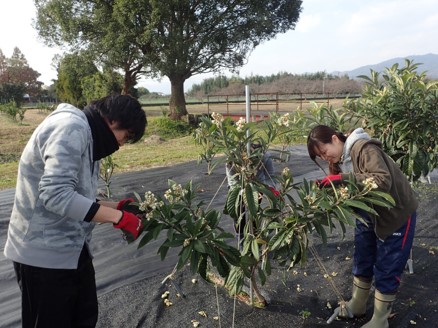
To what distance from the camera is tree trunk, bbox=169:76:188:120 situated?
15.0 m

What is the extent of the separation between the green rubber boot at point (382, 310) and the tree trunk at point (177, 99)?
13525mm

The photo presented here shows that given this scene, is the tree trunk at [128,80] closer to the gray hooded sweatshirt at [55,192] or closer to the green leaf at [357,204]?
the gray hooded sweatshirt at [55,192]

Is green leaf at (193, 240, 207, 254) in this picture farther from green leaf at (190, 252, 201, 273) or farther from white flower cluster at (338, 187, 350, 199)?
white flower cluster at (338, 187, 350, 199)

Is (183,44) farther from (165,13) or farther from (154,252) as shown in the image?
(154,252)

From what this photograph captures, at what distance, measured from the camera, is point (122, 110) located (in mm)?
1597

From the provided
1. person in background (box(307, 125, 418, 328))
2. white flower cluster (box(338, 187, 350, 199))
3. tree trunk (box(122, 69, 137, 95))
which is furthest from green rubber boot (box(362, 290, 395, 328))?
tree trunk (box(122, 69, 137, 95))

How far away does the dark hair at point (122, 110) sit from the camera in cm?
160

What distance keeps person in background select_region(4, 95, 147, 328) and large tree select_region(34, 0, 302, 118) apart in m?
11.5

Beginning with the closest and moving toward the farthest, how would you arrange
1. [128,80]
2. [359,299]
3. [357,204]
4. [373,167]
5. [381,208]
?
[357,204] < [373,167] < [381,208] < [359,299] < [128,80]

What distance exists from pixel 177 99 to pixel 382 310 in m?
13.8

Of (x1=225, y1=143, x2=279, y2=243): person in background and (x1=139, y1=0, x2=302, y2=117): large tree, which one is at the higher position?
(x1=139, y1=0, x2=302, y2=117): large tree

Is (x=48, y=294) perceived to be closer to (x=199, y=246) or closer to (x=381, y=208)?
(x=199, y=246)

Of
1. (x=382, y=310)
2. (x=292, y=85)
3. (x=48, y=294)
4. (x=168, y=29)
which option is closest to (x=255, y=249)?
(x=382, y=310)

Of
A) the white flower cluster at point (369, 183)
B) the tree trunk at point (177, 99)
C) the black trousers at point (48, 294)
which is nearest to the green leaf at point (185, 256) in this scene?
the black trousers at point (48, 294)
